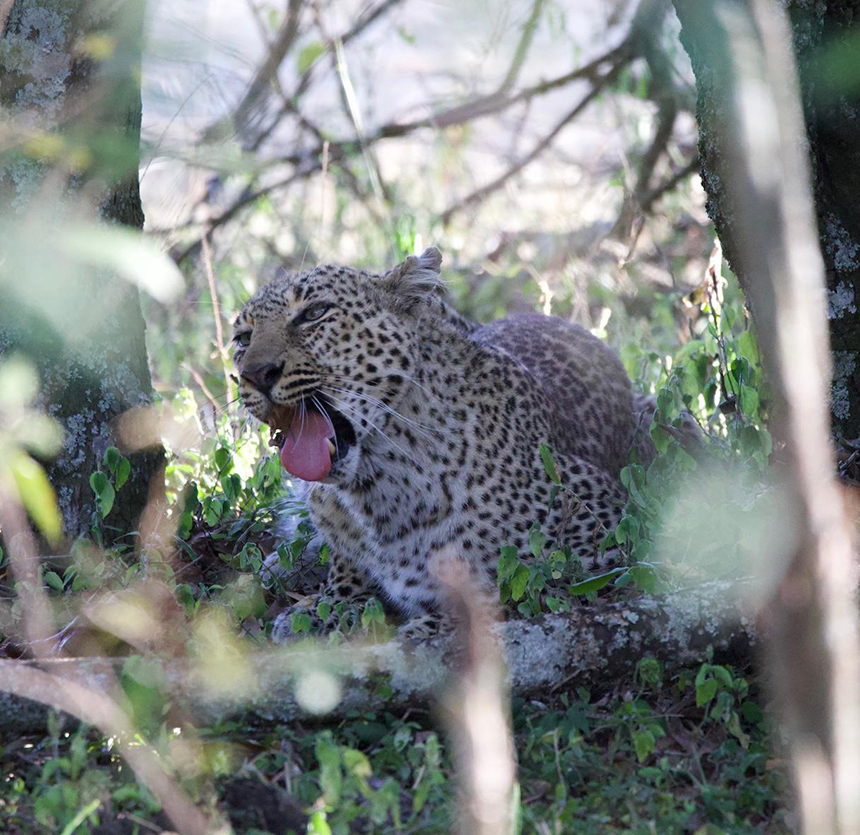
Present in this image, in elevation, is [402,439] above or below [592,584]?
above

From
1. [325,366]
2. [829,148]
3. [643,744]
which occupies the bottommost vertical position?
[643,744]

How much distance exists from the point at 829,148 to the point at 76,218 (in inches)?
103

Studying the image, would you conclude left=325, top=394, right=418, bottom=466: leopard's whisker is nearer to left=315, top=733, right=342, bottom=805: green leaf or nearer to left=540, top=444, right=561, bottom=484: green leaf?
left=540, top=444, right=561, bottom=484: green leaf

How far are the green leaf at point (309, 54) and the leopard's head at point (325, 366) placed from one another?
3693 millimetres

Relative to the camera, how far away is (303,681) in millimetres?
3508

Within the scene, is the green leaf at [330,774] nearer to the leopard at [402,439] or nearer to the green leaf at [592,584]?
the green leaf at [592,584]

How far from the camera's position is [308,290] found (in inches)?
189

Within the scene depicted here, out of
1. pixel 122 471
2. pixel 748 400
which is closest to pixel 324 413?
pixel 122 471

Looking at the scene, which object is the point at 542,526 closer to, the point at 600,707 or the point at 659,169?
the point at 600,707

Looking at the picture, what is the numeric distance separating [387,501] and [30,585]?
1.38 meters

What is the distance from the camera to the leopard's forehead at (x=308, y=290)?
480cm

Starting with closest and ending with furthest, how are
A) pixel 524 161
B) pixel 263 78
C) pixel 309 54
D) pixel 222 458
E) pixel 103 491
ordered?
pixel 103 491 < pixel 222 458 < pixel 263 78 < pixel 309 54 < pixel 524 161

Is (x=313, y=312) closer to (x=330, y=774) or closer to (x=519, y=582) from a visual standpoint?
(x=519, y=582)

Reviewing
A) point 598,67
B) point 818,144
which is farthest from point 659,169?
point 818,144
